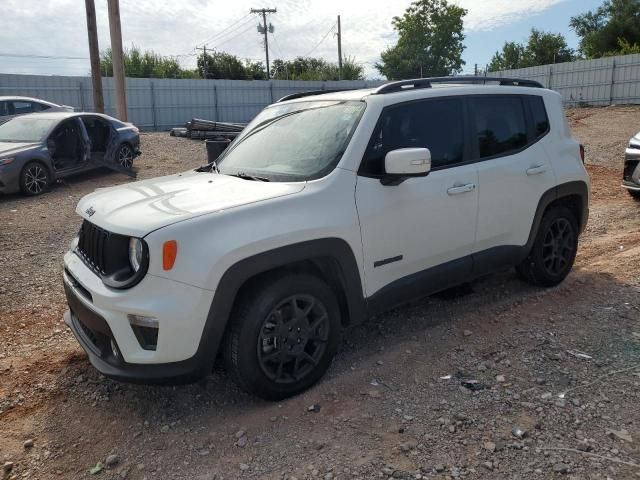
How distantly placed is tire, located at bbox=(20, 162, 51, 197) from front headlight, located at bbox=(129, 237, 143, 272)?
797 cm

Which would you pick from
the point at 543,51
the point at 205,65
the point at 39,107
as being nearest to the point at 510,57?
the point at 543,51

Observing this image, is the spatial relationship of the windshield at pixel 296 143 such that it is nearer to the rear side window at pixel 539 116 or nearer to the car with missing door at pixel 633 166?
the rear side window at pixel 539 116

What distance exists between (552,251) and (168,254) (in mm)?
3526

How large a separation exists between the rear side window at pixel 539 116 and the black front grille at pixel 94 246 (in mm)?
3548

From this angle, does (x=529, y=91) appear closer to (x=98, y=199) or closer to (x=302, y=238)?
(x=302, y=238)

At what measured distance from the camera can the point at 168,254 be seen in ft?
9.21

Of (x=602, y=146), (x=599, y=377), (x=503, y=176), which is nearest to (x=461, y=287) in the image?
(x=503, y=176)

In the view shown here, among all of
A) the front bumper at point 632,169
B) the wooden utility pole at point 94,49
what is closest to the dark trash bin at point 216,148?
the front bumper at point 632,169

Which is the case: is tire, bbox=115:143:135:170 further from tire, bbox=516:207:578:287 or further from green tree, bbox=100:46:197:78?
green tree, bbox=100:46:197:78

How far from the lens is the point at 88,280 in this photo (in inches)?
126

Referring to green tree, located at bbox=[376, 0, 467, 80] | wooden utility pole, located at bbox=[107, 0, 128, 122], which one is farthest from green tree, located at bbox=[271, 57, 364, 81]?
wooden utility pole, located at bbox=[107, 0, 128, 122]

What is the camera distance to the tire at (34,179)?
32.1ft

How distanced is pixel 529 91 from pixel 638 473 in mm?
3200

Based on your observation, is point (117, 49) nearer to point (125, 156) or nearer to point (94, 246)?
point (125, 156)
